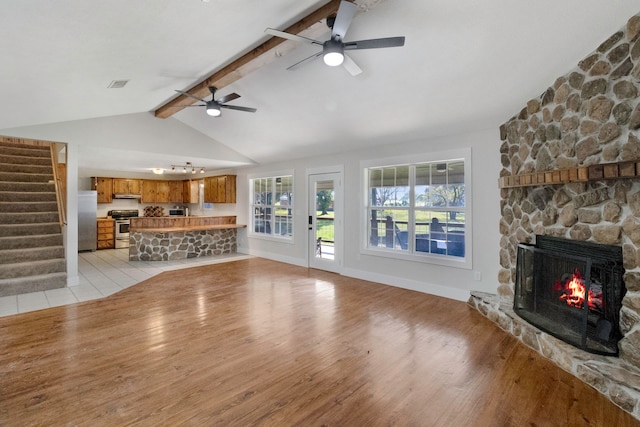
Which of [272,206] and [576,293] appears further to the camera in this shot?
[272,206]

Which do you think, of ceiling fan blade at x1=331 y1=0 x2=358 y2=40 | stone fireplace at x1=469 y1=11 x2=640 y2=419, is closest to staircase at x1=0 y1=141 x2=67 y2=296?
ceiling fan blade at x1=331 y1=0 x2=358 y2=40

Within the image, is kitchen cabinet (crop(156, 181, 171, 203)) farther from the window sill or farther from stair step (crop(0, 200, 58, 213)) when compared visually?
the window sill

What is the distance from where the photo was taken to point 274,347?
2936 mm

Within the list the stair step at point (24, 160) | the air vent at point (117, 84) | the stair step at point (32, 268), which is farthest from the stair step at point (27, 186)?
the air vent at point (117, 84)

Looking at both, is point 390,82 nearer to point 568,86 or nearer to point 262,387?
point 568,86

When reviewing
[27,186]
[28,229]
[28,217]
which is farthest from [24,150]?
[28,229]

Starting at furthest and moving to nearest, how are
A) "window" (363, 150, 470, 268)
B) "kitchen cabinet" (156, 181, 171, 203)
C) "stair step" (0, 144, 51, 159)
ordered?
"kitchen cabinet" (156, 181, 171, 203)
"stair step" (0, 144, 51, 159)
"window" (363, 150, 470, 268)

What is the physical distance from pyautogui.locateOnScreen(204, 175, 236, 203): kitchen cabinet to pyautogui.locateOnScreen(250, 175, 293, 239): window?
779 mm

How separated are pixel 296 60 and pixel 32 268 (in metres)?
5.31

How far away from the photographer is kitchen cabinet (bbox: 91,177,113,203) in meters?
8.96

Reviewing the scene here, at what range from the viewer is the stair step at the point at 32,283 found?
4.50 meters

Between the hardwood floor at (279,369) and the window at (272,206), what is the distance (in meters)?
3.33

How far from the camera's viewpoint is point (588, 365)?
2.37 m

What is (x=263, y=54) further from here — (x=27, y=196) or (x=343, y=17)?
(x=27, y=196)
